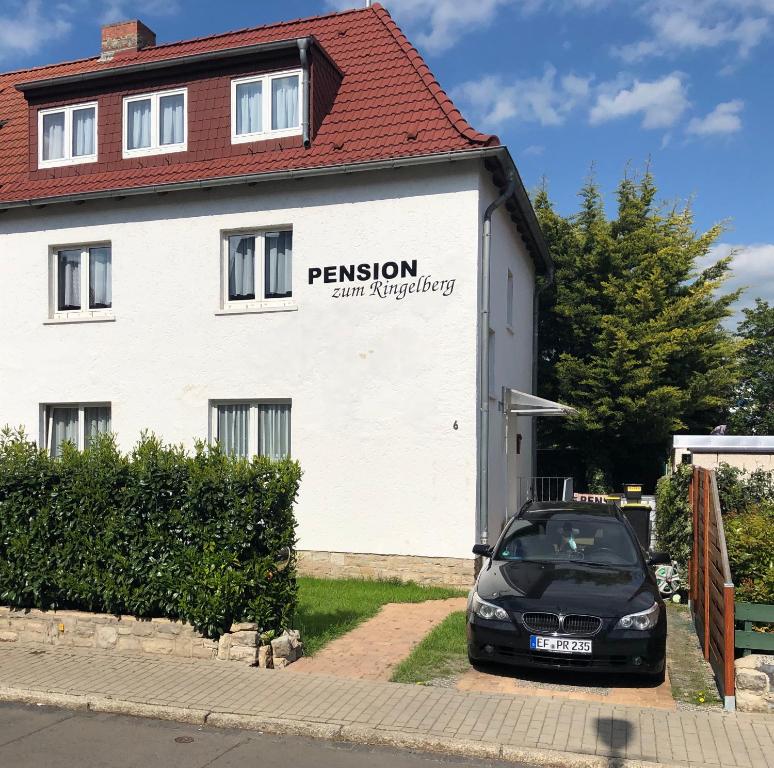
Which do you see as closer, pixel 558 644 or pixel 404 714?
pixel 404 714

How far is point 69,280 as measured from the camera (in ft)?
49.3

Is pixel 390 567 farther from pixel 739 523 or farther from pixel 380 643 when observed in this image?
pixel 739 523

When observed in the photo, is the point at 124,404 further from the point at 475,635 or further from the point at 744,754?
the point at 744,754

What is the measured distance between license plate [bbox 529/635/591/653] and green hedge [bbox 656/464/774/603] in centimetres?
140

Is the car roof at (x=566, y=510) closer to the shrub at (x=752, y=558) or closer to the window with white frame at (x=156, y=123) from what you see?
the shrub at (x=752, y=558)

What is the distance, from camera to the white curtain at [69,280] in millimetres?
14961

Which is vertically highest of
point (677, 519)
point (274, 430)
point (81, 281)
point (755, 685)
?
point (81, 281)

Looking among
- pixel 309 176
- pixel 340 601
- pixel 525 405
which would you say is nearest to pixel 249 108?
pixel 309 176

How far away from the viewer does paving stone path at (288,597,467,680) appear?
309 inches

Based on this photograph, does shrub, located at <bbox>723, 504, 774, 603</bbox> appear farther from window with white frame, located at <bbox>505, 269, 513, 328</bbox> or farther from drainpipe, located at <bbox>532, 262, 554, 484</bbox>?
drainpipe, located at <bbox>532, 262, 554, 484</bbox>

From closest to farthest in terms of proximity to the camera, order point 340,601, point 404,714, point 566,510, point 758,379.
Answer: point 404,714, point 566,510, point 340,601, point 758,379

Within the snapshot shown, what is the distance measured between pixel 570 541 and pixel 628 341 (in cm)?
1331

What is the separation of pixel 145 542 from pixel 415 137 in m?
7.58

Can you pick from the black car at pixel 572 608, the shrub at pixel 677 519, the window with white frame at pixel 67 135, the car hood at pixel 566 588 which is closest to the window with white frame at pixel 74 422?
the window with white frame at pixel 67 135
